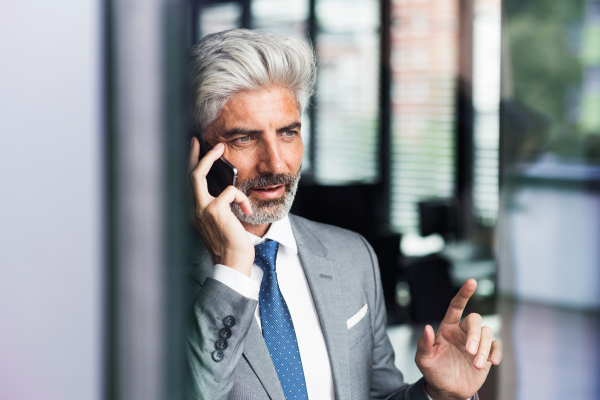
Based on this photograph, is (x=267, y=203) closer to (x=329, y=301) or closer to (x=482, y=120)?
(x=329, y=301)

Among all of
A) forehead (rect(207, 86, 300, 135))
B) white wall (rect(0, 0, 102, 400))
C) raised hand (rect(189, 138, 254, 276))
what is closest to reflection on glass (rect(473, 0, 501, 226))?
forehead (rect(207, 86, 300, 135))

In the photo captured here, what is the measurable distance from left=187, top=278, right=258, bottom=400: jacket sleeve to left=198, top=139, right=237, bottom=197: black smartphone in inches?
8.1

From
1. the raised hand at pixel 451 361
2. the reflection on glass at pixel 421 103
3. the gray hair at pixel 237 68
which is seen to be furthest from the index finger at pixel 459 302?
the reflection on glass at pixel 421 103

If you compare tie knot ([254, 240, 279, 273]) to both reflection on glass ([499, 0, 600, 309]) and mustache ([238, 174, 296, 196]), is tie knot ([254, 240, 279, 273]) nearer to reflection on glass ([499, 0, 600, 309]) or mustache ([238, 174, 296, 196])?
mustache ([238, 174, 296, 196])

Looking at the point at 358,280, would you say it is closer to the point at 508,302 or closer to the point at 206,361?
the point at 508,302

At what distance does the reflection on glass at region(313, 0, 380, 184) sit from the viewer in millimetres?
6742

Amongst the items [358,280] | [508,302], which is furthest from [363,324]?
[508,302]

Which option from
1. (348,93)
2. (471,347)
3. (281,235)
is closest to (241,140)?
(281,235)

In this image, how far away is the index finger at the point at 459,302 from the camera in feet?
3.62

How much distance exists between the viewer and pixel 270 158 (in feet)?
3.84

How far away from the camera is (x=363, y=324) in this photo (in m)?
1.35

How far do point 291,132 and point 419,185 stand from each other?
5.82 m

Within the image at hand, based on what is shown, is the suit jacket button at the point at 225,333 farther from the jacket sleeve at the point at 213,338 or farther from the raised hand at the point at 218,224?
the raised hand at the point at 218,224

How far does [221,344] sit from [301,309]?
1.05 feet
